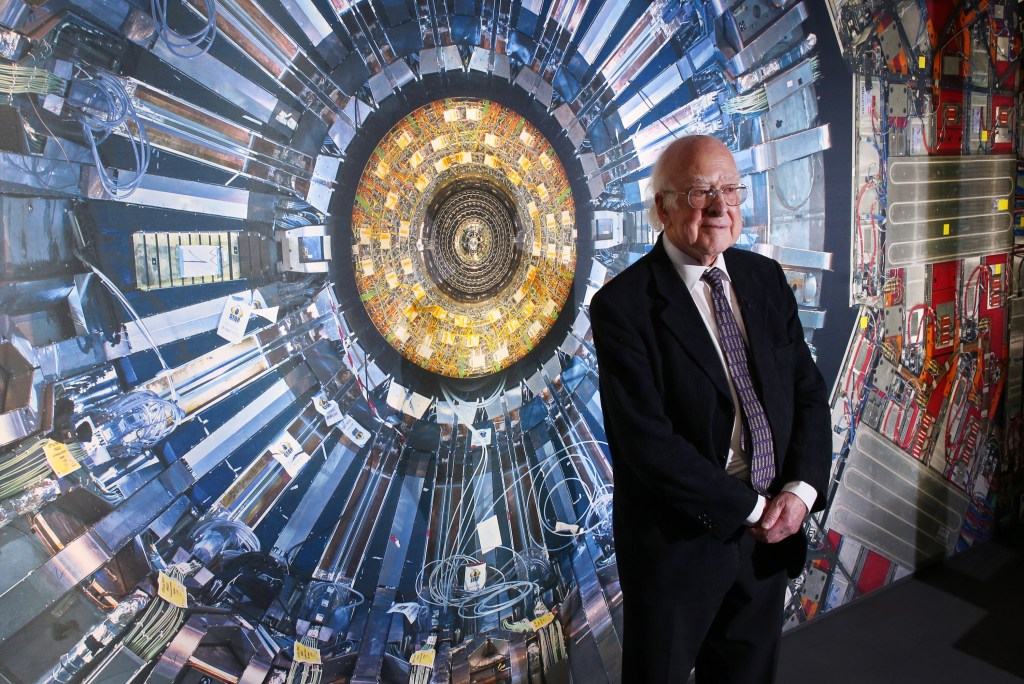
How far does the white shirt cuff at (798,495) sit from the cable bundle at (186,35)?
1553 millimetres

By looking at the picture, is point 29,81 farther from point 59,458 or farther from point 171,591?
point 171,591

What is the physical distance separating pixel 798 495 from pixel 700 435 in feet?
0.87

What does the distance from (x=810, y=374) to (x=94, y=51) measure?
5.69 feet

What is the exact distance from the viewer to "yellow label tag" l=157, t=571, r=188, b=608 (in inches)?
62.2

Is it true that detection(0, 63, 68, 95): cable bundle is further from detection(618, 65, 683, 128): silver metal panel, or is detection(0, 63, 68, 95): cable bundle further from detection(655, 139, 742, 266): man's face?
detection(618, 65, 683, 128): silver metal panel

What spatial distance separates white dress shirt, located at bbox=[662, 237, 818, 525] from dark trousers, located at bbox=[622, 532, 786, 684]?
0.52 feet

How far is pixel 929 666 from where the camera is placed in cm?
256

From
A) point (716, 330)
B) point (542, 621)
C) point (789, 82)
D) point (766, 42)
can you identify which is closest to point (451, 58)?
point (716, 330)

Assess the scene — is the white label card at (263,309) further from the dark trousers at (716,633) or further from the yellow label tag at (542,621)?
the yellow label tag at (542,621)

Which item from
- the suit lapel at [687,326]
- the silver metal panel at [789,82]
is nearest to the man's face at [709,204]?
the suit lapel at [687,326]

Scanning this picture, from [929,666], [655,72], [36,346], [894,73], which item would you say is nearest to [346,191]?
[36,346]

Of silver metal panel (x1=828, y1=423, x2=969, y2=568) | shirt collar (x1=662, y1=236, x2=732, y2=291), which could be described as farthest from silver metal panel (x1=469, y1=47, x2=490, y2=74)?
silver metal panel (x1=828, y1=423, x2=969, y2=568)

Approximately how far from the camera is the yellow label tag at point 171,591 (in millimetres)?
1580

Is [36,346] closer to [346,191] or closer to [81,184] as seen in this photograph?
[81,184]
